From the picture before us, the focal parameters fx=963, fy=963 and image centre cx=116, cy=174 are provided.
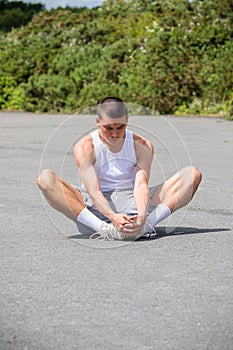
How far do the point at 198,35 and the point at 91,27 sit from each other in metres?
5.41

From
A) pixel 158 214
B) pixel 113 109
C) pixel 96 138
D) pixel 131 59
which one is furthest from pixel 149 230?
pixel 131 59

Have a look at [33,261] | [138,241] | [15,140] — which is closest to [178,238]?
[138,241]

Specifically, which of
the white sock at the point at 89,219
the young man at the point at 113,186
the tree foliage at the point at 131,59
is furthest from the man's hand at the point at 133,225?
the tree foliage at the point at 131,59

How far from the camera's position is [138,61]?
23.5 meters

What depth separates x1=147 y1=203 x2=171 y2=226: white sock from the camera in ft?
21.7

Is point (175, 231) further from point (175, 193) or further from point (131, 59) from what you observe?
point (131, 59)

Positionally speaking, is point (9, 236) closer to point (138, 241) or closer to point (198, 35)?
point (138, 241)

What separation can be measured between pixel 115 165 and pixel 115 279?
127 cm

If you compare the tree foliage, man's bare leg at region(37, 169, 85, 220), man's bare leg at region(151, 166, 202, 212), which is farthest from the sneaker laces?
the tree foliage

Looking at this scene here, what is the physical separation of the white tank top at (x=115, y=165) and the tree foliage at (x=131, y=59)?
13497mm

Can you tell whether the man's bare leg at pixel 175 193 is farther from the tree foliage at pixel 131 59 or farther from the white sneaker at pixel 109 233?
the tree foliage at pixel 131 59

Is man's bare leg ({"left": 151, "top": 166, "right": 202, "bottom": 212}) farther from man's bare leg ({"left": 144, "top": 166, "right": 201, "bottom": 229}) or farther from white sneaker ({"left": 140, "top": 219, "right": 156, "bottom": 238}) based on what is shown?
white sneaker ({"left": 140, "top": 219, "right": 156, "bottom": 238})

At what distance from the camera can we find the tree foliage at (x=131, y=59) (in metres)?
21.9

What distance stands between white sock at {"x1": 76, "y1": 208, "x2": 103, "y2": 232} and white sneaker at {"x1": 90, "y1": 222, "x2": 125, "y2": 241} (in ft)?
0.13
